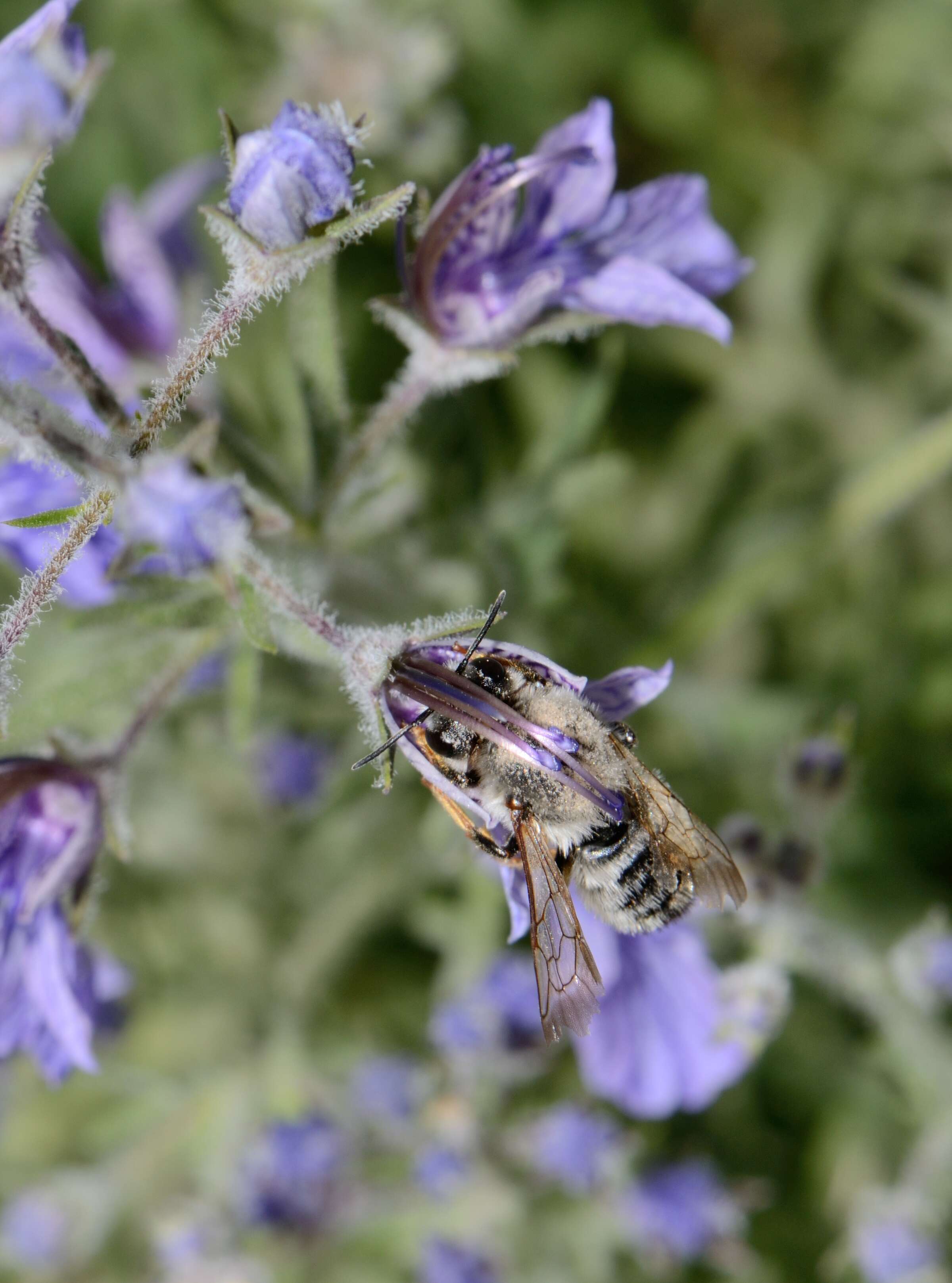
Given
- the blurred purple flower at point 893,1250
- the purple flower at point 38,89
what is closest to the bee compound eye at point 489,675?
the purple flower at point 38,89

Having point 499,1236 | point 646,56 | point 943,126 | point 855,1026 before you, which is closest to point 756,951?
point 499,1236

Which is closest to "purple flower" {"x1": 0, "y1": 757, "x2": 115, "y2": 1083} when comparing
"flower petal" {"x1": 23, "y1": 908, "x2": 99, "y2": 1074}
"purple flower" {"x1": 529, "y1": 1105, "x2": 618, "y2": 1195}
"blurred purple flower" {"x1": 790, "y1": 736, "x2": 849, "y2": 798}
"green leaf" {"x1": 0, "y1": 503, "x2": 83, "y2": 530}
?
"flower petal" {"x1": 23, "y1": 908, "x2": 99, "y2": 1074}

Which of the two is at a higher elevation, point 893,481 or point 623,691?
point 623,691

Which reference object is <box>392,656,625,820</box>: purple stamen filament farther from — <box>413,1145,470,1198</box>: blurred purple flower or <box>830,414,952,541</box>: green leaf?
<box>413,1145,470,1198</box>: blurred purple flower

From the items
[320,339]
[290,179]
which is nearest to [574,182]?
[320,339]

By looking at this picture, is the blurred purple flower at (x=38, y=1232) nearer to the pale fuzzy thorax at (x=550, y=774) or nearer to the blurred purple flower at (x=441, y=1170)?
the blurred purple flower at (x=441, y=1170)

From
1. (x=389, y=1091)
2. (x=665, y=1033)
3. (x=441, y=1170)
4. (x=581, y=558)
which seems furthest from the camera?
(x=581, y=558)

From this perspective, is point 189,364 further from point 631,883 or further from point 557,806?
point 631,883
